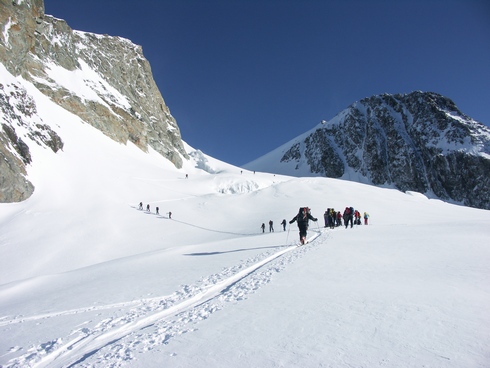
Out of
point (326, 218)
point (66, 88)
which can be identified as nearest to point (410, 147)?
point (326, 218)

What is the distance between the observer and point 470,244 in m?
9.51

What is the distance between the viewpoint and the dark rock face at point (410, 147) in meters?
96.8

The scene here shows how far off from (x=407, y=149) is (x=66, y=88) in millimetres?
115016

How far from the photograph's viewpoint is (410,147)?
112 metres

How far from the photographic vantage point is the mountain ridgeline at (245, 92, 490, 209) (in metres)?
97.0

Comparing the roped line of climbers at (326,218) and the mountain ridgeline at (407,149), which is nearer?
the roped line of climbers at (326,218)

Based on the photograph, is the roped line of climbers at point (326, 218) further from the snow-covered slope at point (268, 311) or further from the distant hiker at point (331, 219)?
the snow-covered slope at point (268, 311)

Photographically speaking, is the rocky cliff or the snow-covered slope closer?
the snow-covered slope

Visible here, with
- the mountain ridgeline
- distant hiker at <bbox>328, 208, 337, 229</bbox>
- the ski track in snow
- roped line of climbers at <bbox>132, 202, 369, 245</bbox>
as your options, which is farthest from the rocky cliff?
the mountain ridgeline

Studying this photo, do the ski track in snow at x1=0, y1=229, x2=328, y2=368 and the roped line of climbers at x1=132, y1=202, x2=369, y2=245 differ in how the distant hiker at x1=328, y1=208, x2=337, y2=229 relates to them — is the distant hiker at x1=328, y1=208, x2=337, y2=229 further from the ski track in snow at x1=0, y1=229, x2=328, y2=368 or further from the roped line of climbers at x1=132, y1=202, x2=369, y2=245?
the ski track in snow at x1=0, y1=229, x2=328, y2=368

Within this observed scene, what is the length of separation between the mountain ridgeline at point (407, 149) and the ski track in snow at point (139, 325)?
11655 centimetres

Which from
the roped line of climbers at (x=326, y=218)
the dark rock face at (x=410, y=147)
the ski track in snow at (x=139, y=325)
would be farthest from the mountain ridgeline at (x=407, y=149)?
the ski track in snow at (x=139, y=325)

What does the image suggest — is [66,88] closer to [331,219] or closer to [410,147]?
[331,219]

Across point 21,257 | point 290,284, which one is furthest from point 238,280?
point 21,257
